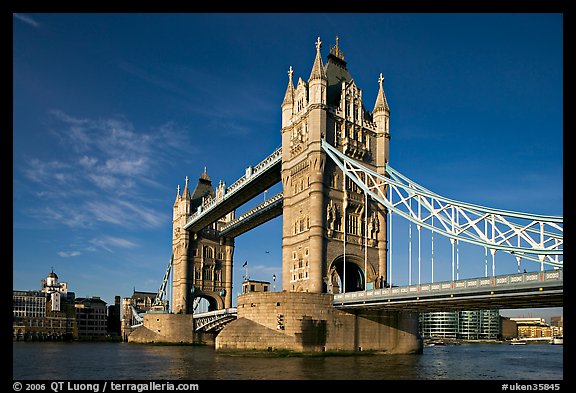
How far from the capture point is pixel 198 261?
106 m

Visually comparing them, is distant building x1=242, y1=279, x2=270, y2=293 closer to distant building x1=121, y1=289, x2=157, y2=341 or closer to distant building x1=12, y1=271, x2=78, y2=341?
distant building x1=121, y1=289, x2=157, y2=341

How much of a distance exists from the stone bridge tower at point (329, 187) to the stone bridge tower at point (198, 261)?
46.2 metres

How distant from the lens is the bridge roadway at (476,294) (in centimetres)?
3378

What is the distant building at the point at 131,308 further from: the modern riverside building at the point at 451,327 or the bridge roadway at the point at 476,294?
the bridge roadway at the point at 476,294

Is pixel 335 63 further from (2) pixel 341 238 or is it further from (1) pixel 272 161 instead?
(2) pixel 341 238

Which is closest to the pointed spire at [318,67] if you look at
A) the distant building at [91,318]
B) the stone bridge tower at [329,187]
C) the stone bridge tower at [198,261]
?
the stone bridge tower at [329,187]

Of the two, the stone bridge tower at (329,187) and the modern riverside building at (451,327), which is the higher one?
the stone bridge tower at (329,187)

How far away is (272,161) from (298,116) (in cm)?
879

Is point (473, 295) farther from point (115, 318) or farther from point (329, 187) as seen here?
point (115, 318)

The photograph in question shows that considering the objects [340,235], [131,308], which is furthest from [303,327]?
[131,308]

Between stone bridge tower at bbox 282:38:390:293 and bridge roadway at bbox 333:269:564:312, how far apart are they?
23.8 ft

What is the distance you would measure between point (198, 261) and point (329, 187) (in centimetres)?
5286
